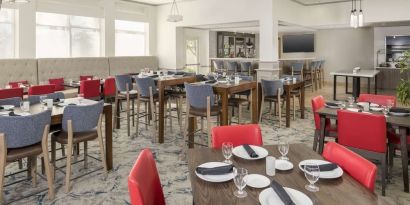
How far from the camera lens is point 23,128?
2775mm

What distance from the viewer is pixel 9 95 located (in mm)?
5266

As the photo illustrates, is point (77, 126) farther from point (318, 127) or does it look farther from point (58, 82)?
point (58, 82)

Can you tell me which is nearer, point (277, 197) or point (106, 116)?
point (277, 197)

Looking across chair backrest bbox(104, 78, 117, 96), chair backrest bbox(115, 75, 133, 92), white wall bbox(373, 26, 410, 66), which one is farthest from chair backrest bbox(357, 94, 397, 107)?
white wall bbox(373, 26, 410, 66)

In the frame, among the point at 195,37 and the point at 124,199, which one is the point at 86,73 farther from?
the point at 124,199

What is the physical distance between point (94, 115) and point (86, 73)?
5799 millimetres

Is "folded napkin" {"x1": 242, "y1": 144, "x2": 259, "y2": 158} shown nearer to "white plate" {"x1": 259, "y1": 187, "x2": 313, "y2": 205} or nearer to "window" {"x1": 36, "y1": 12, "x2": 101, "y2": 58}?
"white plate" {"x1": 259, "y1": 187, "x2": 313, "y2": 205}

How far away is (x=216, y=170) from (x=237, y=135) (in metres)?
0.79

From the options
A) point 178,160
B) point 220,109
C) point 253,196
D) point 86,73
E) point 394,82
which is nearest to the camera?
point 253,196

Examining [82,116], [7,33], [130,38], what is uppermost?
[130,38]

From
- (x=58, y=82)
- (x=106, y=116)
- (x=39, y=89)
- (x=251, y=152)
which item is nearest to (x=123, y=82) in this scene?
(x=39, y=89)

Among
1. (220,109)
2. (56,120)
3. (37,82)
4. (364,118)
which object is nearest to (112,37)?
(37,82)

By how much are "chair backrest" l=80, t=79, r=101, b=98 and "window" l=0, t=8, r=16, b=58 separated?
2428 millimetres

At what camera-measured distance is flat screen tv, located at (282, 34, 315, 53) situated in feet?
46.5
